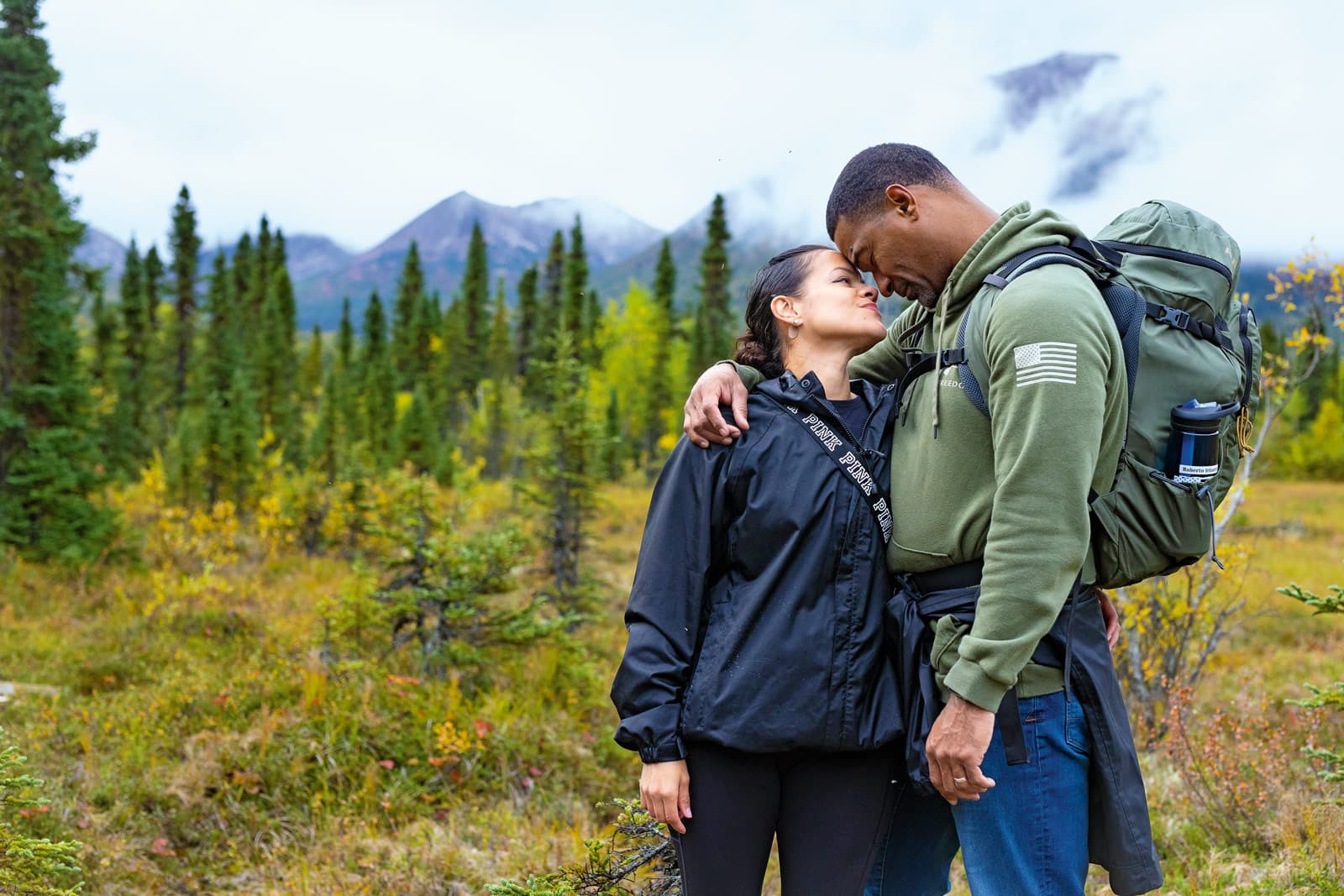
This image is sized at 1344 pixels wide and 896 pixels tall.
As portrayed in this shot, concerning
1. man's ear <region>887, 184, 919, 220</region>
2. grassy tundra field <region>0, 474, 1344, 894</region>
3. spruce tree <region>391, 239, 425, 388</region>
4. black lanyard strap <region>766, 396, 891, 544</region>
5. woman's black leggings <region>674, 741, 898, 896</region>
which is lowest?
grassy tundra field <region>0, 474, 1344, 894</region>

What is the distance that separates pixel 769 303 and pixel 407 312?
198 feet

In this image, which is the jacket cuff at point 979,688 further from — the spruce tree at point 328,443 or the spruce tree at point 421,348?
A: the spruce tree at point 421,348

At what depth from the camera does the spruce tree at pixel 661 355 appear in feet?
149

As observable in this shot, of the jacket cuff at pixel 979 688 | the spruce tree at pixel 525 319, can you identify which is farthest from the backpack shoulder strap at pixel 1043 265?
the spruce tree at pixel 525 319

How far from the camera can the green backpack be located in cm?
186

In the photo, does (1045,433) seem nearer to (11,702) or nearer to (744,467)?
(744,467)

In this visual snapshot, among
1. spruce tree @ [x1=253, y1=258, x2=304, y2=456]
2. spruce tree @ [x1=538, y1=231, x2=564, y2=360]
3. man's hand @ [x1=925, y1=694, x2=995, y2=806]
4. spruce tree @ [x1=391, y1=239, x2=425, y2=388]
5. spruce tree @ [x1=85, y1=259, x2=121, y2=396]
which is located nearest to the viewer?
man's hand @ [x1=925, y1=694, x2=995, y2=806]

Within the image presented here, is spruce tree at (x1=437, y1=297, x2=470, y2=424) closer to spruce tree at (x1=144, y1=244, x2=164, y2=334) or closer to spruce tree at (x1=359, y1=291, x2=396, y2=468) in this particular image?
spruce tree at (x1=359, y1=291, x2=396, y2=468)

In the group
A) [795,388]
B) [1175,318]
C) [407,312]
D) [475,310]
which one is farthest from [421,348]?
[1175,318]

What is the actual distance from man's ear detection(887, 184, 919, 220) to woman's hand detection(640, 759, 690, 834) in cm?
142

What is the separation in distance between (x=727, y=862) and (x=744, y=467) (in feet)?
3.14

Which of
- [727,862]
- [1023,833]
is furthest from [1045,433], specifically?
[727,862]

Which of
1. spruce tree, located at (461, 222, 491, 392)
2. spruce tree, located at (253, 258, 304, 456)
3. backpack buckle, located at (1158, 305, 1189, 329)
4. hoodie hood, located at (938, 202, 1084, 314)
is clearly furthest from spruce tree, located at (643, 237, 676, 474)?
backpack buckle, located at (1158, 305, 1189, 329)

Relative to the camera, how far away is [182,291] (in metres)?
44.5
